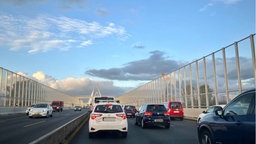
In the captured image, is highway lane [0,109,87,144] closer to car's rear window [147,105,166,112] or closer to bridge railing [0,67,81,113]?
car's rear window [147,105,166,112]

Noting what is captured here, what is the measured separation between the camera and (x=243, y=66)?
70.7 feet

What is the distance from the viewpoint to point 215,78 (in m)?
27.2

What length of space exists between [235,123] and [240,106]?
0.41 meters

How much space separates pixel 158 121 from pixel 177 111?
11432mm

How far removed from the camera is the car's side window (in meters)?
5.85

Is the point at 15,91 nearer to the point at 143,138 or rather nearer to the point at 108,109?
the point at 108,109

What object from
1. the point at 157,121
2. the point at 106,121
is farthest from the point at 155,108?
the point at 106,121

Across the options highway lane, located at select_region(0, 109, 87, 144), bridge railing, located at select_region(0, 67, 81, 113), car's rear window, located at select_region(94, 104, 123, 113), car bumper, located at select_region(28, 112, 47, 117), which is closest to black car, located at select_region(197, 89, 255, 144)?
car's rear window, located at select_region(94, 104, 123, 113)

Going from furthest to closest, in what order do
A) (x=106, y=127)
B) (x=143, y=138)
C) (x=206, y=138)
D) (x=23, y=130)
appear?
(x=23, y=130) < (x=106, y=127) < (x=143, y=138) < (x=206, y=138)

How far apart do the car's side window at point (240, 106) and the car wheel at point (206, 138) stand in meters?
1.01

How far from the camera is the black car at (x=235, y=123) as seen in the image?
5.54 meters

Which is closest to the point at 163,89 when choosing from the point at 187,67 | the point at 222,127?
the point at 187,67

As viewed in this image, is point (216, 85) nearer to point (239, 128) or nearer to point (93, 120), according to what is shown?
point (93, 120)

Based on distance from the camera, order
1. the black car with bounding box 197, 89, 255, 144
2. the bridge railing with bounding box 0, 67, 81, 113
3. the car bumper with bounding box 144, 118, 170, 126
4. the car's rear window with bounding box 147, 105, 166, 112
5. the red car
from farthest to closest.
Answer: the bridge railing with bounding box 0, 67, 81, 113 < the red car < the car's rear window with bounding box 147, 105, 166, 112 < the car bumper with bounding box 144, 118, 170, 126 < the black car with bounding box 197, 89, 255, 144
